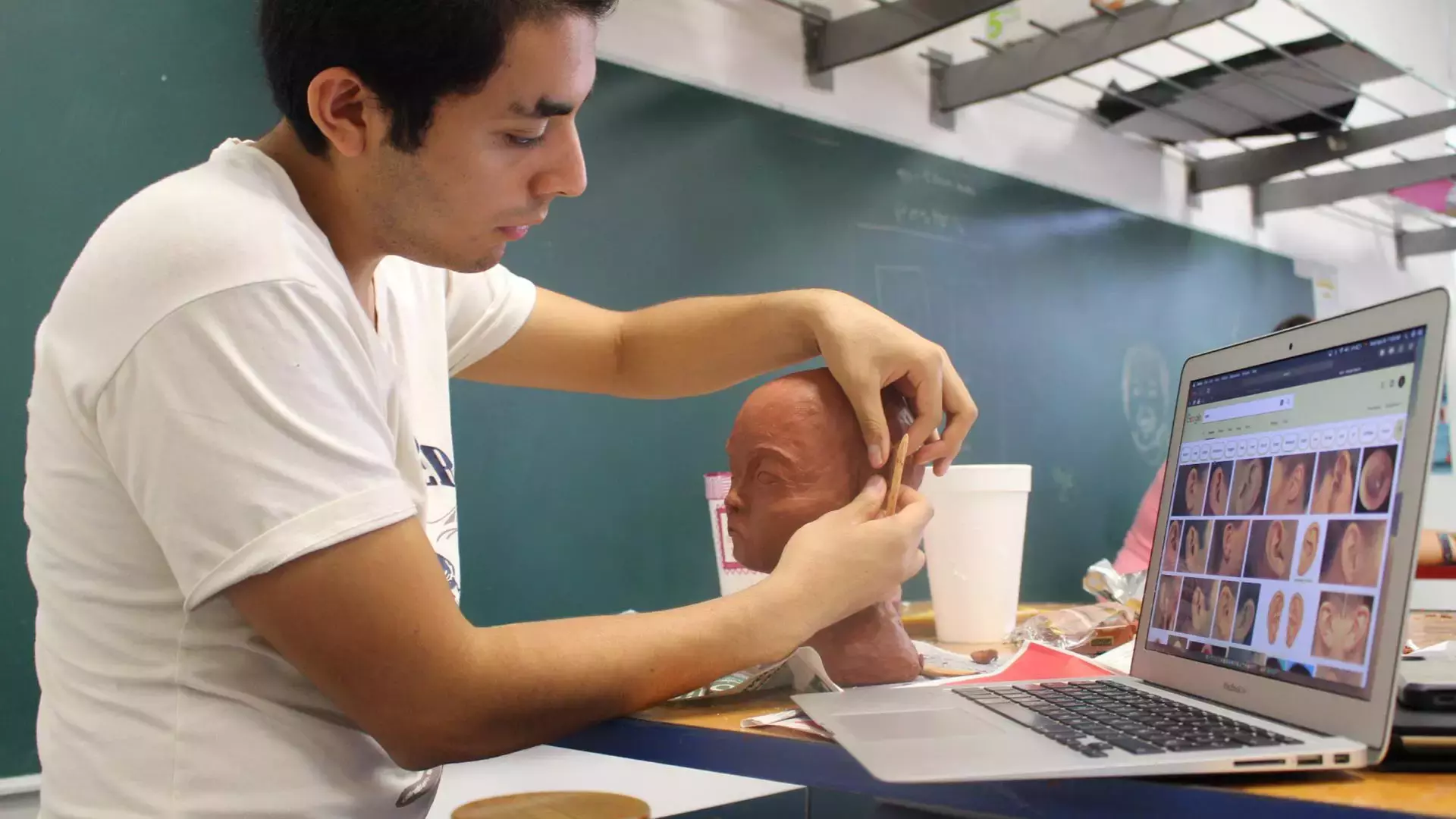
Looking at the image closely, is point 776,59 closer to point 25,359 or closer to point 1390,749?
point 25,359

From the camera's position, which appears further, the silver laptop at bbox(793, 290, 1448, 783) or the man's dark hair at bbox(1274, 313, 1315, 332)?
the man's dark hair at bbox(1274, 313, 1315, 332)

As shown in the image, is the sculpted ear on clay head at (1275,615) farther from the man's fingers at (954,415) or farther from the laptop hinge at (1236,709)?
the man's fingers at (954,415)

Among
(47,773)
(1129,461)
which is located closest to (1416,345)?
(47,773)

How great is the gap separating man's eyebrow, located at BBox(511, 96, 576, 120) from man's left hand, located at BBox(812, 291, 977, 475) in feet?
1.28

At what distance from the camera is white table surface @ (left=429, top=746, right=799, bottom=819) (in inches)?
58.2

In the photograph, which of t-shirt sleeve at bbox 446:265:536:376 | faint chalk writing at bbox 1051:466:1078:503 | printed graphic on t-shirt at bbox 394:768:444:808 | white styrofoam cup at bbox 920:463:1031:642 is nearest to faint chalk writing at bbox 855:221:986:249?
faint chalk writing at bbox 1051:466:1078:503

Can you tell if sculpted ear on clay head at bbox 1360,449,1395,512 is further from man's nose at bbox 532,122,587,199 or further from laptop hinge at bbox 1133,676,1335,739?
man's nose at bbox 532,122,587,199

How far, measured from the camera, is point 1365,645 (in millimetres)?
631

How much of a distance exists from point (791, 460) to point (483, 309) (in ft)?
1.55

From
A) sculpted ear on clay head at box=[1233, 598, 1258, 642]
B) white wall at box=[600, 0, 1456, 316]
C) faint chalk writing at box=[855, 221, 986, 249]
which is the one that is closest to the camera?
sculpted ear on clay head at box=[1233, 598, 1258, 642]

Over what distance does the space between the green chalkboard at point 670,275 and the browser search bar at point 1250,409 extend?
120 cm

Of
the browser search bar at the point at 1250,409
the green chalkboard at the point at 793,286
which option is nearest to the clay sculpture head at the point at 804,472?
the browser search bar at the point at 1250,409

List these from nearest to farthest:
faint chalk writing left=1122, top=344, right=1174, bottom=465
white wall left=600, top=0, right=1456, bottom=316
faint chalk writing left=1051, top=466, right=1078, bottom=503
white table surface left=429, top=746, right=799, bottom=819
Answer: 1. white table surface left=429, top=746, right=799, bottom=819
2. white wall left=600, top=0, right=1456, bottom=316
3. faint chalk writing left=1051, top=466, right=1078, bottom=503
4. faint chalk writing left=1122, top=344, right=1174, bottom=465

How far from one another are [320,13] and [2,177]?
2.52 feet
